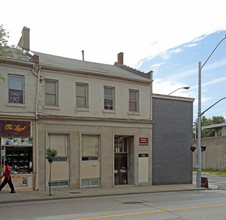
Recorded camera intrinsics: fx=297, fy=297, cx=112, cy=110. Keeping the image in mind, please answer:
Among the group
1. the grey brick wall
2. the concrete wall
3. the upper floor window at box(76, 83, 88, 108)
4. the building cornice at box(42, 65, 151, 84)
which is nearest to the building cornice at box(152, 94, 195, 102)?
the grey brick wall

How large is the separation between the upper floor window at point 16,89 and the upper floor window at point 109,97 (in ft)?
18.7

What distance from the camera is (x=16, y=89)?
1753 centimetres

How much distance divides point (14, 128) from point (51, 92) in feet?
10.6

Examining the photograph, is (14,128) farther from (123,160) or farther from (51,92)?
(123,160)

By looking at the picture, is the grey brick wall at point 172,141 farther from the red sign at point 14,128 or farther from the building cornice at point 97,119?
the red sign at point 14,128

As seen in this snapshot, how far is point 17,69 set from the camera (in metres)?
17.5

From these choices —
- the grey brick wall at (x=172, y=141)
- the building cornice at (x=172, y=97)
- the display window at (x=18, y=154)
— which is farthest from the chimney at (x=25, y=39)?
the grey brick wall at (x=172, y=141)

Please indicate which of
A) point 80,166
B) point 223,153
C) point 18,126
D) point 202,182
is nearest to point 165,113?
point 202,182

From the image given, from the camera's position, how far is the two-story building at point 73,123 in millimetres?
17312

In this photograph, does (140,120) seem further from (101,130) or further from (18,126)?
(18,126)

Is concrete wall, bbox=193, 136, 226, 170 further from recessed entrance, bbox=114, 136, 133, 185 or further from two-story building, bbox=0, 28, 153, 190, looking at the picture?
recessed entrance, bbox=114, 136, 133, 185

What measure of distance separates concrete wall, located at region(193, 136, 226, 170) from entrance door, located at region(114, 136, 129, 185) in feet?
85.9

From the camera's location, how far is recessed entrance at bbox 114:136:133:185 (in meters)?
21.5

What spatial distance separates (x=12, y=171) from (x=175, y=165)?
492 inches
